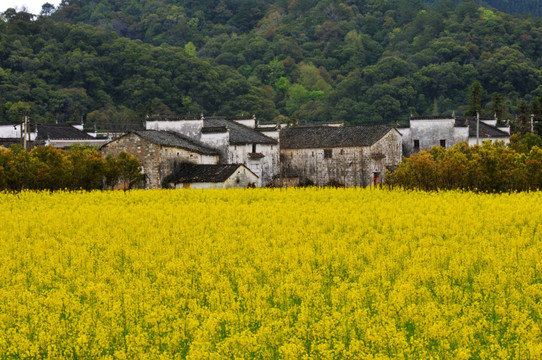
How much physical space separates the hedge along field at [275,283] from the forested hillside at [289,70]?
48.7 metres

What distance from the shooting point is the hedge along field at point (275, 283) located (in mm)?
9328

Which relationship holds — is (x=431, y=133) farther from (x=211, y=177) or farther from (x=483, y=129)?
(x=211, y=177)

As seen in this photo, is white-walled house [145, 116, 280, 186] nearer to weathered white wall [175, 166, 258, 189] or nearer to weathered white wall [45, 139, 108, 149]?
weathered white wall [175, 166, 258, 189]

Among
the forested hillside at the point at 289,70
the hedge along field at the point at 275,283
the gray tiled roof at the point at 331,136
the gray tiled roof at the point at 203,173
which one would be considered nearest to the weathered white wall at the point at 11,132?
the forested hillside at the point at 289,70

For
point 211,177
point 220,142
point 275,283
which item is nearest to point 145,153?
point 211,177

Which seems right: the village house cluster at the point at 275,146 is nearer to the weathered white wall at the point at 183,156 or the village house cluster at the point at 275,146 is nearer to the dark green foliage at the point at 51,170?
the weathered white wall at the point at 183,156

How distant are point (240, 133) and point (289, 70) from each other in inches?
3059

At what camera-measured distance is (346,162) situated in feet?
171

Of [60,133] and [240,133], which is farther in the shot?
[60,133]

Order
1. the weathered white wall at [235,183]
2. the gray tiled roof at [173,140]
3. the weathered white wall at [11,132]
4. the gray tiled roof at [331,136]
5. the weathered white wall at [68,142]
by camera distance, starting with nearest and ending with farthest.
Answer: the weathered white wall at [235,183]
the gray tiled roof at [173,140]
the gray tiled roof at [331,136]
the weathered white wall at [11,132]
the weathered white wall at [68,142]

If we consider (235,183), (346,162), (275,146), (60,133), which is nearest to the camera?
(235,183)

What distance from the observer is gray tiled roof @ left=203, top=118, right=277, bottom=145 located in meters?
49.9

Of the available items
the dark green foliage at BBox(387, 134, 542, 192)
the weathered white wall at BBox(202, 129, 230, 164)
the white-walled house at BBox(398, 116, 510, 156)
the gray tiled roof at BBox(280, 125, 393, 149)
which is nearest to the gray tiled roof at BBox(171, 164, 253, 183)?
the weathered white wall at BBox(202, 129, 230, 164)

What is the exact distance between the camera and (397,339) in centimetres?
901
